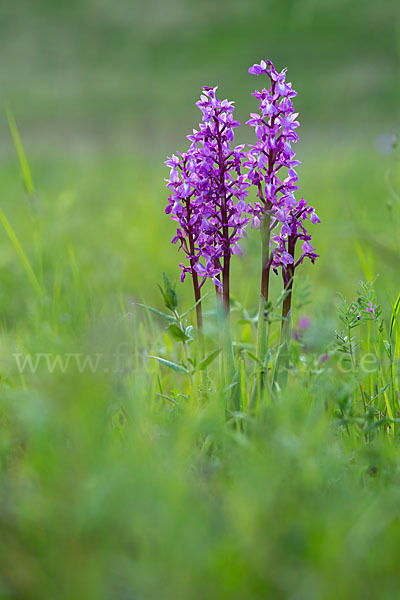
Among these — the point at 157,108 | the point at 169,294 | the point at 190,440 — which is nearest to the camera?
the point at 190,440

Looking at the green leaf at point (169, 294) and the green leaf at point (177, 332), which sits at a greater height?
the green leaf at point (169, 294)

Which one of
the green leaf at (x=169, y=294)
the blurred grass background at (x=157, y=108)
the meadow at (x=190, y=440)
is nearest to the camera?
the meadow at (x=190, y=440)

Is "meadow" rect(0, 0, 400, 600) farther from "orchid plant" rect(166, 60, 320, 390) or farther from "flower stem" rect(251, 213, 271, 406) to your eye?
"orchid plant" rect(166, 60, 320, 390)

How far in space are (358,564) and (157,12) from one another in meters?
21.2

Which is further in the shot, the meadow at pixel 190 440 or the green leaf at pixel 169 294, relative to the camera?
the green leaf at pixel 169 294

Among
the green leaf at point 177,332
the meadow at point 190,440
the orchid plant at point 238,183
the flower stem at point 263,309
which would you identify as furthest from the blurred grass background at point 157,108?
the green leaf at point 177,332

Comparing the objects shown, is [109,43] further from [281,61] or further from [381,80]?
[381,80]

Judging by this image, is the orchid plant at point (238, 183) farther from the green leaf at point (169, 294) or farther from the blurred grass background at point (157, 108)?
the blurred grass background at point (157, 108)

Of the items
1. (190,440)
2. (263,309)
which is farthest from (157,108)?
(190,440)

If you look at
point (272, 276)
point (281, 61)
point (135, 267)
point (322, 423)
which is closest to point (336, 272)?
point (272, 276)

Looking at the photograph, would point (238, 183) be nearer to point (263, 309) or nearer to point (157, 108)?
point (263, 309)

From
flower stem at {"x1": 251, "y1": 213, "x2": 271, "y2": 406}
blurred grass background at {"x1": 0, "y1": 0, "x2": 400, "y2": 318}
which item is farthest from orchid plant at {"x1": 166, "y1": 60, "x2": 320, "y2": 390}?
blurred grass background at {"x1": 0, "y1": 0, "x2": 400, "y2": 318}

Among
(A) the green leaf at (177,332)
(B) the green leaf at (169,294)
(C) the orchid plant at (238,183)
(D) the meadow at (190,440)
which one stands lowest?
(D) the meadow at (190,440)

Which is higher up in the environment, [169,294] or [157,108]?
[157,108]
